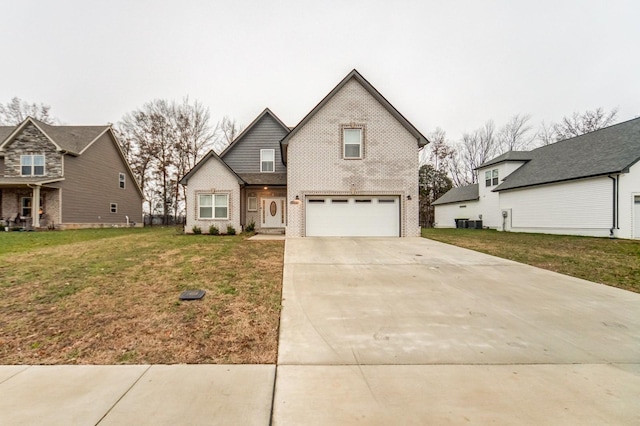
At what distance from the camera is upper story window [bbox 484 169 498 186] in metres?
23.2

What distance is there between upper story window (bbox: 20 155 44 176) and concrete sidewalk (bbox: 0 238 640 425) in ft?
74.1

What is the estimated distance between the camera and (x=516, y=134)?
115 ft

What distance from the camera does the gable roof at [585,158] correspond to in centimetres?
1455

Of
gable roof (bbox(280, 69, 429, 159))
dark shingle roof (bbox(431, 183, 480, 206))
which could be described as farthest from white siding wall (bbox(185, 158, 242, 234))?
dark shingle roof (bbox(431, 183, 480, 206))

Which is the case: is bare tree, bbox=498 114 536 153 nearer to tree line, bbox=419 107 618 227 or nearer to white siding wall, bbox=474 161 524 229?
tree line, bbox=419 107 618 227

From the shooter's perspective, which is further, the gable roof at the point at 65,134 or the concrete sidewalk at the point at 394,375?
the gable roof at the point at 65,134

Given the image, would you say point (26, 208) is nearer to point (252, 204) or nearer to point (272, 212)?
point (252, 204)

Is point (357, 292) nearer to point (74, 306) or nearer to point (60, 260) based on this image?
point (74, 306)

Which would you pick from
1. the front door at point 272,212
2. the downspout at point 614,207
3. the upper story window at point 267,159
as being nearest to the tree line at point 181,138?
the downspout at point 614,207

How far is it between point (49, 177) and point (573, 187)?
33523mm

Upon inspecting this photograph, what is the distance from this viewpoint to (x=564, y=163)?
1756 cm

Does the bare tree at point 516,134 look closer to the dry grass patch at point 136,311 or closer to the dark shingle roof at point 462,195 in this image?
the dark shingle roof at point 462,195

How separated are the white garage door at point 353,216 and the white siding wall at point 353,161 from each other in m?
0.37

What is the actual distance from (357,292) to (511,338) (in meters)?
2.49
